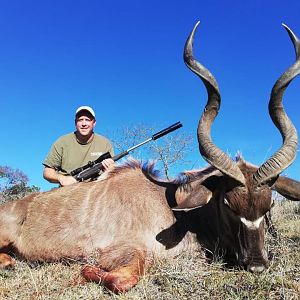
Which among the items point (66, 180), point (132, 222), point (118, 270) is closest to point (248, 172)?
point (132, 222)

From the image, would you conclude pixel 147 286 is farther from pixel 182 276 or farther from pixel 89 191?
pixel 89 191

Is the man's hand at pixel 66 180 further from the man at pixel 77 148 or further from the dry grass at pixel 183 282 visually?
the dry grass at pixel 183 282

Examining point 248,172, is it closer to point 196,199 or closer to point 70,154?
point 196,199

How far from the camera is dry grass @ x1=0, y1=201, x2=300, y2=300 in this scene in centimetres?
289

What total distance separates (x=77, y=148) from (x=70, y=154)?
132 mm

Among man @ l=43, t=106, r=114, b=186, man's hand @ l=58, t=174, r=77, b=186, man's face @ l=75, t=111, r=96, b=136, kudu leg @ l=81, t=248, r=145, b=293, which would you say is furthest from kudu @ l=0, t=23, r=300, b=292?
man's face @ l=75, t=111, r=96, b=136

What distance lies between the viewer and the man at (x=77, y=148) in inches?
241

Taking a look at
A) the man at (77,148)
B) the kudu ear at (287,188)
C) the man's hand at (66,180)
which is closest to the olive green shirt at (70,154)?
the man at (77,148)

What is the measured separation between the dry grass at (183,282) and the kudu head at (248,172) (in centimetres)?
23

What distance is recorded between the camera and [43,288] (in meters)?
3.31

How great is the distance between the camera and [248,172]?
3.85 metres

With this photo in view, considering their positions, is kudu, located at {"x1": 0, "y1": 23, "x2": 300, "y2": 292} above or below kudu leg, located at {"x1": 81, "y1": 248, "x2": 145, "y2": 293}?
above

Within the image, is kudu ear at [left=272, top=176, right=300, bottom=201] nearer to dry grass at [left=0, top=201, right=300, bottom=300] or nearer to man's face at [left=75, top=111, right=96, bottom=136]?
dry grass at [left=0, top=201, right=300, bottom=300]

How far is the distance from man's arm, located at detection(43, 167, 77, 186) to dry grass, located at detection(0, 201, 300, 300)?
61.9 inches
